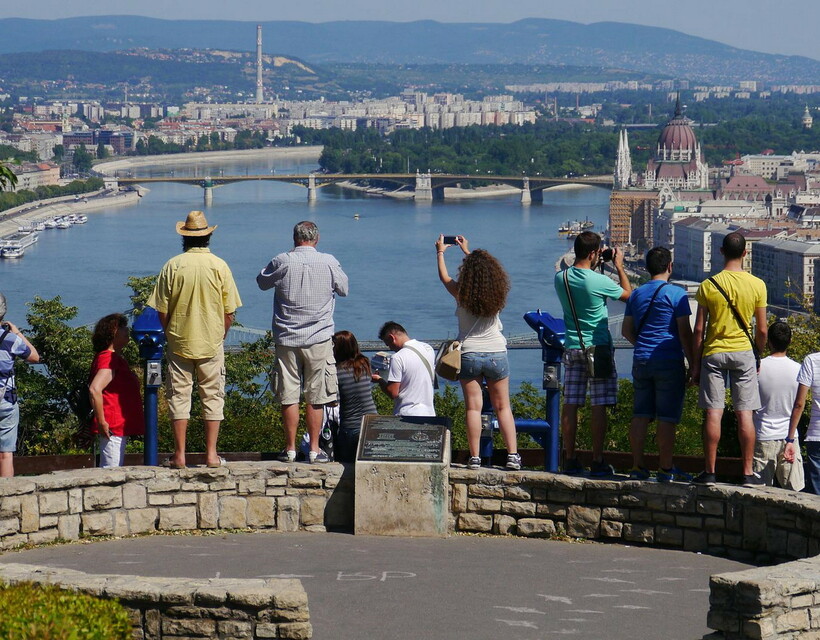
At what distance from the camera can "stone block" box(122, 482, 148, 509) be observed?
15.2ft

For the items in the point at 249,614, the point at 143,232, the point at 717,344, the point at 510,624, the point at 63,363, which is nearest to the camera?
the point at 249,614

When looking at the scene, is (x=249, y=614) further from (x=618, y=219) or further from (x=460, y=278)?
(x=618, y=219)

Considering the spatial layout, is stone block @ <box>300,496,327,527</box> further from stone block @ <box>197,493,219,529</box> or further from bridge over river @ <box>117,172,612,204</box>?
bridge over river @ <box>117,172,612,204</box>

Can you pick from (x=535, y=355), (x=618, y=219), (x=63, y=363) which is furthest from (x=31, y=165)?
(x=63, y=363)

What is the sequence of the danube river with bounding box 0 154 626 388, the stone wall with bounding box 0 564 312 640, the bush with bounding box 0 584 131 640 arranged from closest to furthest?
the bush with bounding box 0 584 131 640 < the stone wall with bounding box 0 564 312 640 < the danube river with bounding box 0 154 626 388

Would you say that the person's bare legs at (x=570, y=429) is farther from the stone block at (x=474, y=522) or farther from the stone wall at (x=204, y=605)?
the stone wall at (x=204, y=605)

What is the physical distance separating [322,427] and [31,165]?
3634 inches

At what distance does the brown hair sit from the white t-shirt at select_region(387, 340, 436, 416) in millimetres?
100

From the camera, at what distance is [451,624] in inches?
146

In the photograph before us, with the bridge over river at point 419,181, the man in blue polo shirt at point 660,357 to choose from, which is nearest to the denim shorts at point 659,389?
the man in blue polo shirt at point 660,357

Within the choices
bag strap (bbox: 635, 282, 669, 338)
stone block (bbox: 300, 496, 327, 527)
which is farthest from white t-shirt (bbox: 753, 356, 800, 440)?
stone block (bbox: 300, 496, 327, 527)

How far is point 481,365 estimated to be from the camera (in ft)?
15.8

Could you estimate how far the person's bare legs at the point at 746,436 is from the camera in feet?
14.8

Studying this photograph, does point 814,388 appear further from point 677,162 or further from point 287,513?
point 677,162
